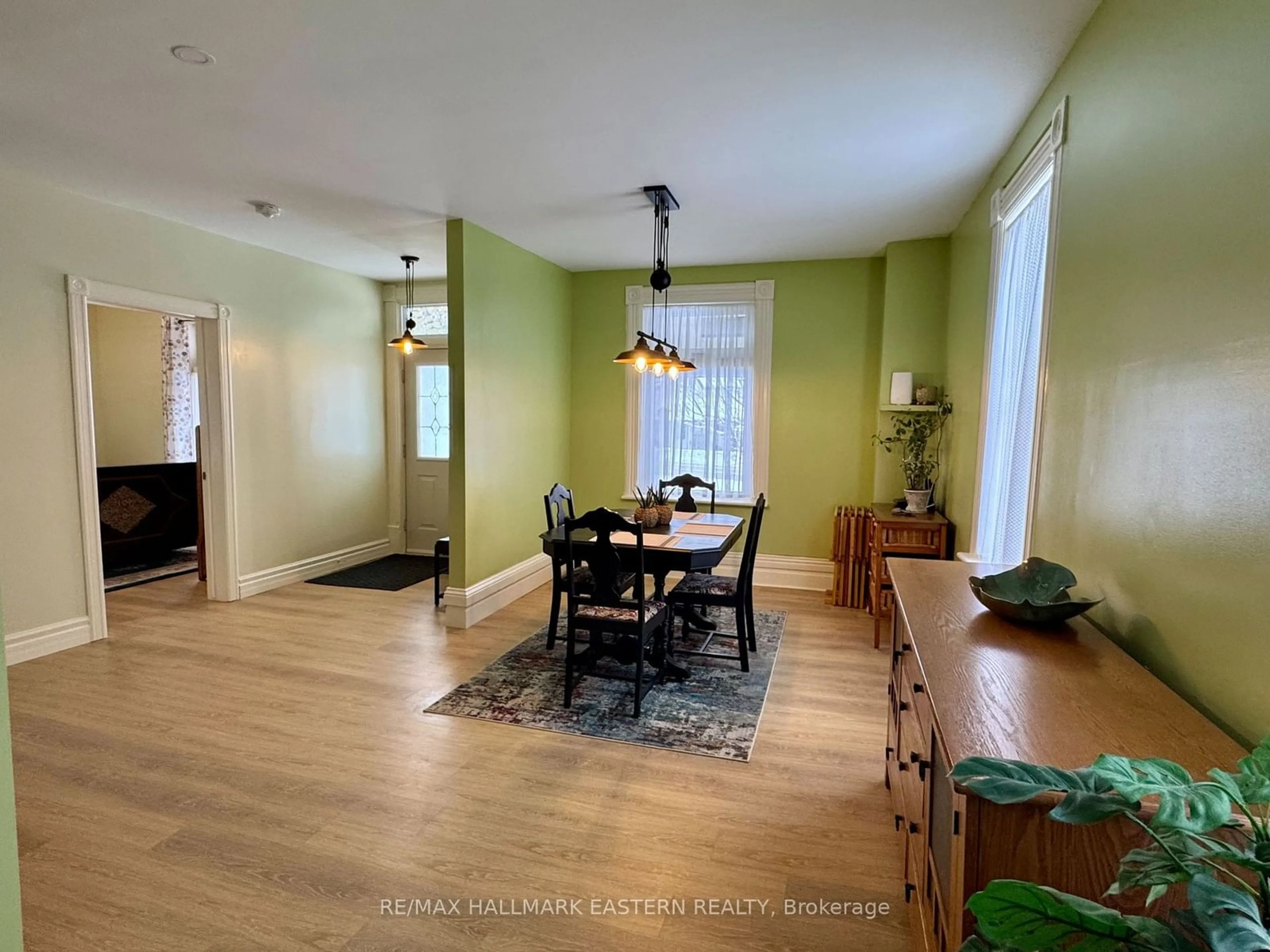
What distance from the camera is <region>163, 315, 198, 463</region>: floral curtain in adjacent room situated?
662cm

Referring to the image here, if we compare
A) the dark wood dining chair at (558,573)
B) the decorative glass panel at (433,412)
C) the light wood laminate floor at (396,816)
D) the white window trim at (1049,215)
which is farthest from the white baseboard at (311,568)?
the white window trim at (1049,215)

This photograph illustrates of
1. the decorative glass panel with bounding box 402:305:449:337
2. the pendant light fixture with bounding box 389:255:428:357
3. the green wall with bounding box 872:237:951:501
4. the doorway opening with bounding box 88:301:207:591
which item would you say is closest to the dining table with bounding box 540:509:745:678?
the green wall with bounding box 872:237:951:501

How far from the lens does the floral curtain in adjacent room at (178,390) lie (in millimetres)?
6617

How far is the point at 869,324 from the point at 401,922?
16.0 ft

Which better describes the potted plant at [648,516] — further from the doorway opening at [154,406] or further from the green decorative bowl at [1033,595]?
the doorway opening at [154,406]

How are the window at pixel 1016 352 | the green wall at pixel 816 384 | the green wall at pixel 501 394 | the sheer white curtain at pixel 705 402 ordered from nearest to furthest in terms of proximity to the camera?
the window at pixel 1016 352 < the green wall at pixel 501 394 < the green wall at pixel 816 384 < the sheer white curtain at pixel 705 402

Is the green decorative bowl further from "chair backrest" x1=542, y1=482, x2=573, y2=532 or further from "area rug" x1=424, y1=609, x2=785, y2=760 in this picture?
"chair backrest" x1=542, y1=482, x2=573, y2=532

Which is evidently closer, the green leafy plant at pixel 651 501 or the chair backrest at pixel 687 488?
the green leafy plant at pixel 651 501

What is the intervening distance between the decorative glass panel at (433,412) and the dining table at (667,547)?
10.7 ft

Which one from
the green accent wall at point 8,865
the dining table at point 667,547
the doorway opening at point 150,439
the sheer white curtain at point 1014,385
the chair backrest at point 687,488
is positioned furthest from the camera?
the chair backrest at point 687,488

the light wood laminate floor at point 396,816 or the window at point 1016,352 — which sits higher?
the window at point 1016,352

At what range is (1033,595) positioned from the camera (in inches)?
71.6

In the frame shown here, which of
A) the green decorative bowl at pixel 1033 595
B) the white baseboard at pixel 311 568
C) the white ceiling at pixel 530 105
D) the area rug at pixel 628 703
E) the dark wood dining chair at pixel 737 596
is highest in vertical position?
the white ceiling at pixel 530 105

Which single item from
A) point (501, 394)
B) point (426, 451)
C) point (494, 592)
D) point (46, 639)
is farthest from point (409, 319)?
point (46, 639)
